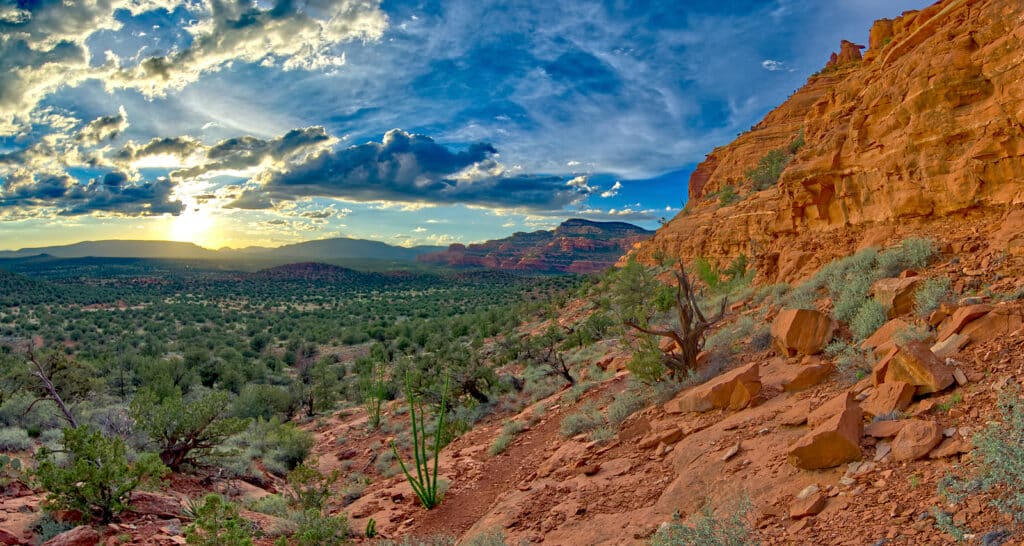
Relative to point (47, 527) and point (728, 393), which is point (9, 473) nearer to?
point (47, 527)

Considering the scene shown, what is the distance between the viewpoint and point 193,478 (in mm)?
9867

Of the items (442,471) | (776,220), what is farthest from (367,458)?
(776,220)

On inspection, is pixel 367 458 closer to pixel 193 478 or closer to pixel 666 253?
pixel 193 478

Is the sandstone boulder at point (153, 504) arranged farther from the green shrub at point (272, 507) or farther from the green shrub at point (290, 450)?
the green shrub at point (290, 450)

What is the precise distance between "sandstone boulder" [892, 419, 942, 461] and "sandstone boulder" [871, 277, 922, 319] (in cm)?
336

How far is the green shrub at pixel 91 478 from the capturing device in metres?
6.15

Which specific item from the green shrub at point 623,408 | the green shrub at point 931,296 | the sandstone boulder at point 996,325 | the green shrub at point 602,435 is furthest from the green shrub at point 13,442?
the green shrub at point 931,296

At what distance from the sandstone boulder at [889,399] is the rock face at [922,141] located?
363cm

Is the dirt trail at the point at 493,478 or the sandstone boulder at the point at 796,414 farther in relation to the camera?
the dirt trail at the point at 493,478

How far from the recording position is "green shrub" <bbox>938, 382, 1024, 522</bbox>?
3.20 m

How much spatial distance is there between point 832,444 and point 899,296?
12.4 feet

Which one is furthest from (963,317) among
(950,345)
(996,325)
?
(950,345)

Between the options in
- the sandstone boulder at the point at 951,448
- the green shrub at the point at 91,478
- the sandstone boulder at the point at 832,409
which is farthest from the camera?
the green shrub at the point at 91,478

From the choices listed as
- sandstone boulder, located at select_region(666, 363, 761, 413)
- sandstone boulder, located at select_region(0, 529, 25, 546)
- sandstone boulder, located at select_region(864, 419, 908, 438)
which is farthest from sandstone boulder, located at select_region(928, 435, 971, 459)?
sandstone boulder, located at select_region(0, 529, 25, 546)
